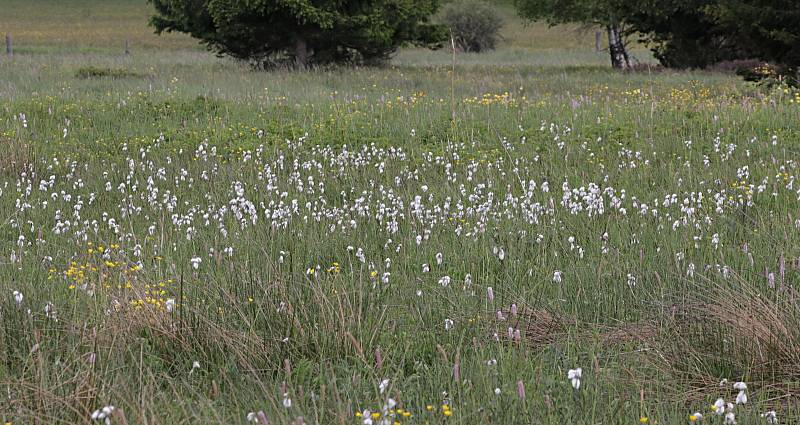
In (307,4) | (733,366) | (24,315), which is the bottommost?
(733,366)

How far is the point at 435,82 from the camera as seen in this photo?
1995 centimetres

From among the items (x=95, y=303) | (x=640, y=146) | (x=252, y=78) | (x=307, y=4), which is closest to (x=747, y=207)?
(x=640, y=146)

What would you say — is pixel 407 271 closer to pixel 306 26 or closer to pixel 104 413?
pixel 104 413

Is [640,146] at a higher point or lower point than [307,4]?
lower

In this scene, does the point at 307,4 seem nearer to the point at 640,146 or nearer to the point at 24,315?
the point at 640,146

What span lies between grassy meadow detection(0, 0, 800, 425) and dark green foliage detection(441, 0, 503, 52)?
151 feet

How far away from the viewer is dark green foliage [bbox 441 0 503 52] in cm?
5675

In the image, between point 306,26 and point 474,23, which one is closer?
point 306,26

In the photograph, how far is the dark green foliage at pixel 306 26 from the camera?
2375 centimetres

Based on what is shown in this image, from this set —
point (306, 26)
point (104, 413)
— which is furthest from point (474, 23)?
point (104, 413)

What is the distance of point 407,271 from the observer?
5.40 m

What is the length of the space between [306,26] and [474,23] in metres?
33.2

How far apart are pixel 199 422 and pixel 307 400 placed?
459 mm

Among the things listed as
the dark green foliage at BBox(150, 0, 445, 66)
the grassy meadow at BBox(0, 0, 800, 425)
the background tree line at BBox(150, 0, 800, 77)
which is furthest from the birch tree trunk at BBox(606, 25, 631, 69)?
the grassy meadow at BBox(0, 0, 800, 425)
